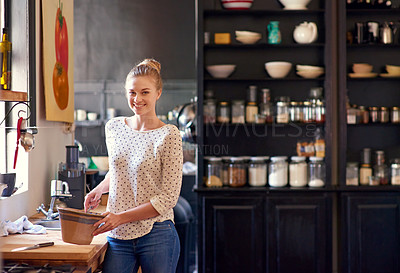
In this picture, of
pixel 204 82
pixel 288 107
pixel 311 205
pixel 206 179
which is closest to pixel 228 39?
pixel 204 82

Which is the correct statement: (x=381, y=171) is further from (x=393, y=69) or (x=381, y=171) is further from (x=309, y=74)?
(x=309, y=74)

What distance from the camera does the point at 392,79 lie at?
168 inches

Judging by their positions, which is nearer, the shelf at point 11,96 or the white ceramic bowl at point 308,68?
the shelf at point 11,96

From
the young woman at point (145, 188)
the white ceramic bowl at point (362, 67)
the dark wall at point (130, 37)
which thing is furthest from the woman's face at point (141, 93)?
the dark wall at point (130, 37)

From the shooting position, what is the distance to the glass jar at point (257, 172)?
412 centimetres

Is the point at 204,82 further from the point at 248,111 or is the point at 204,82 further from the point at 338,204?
the point at 338,204

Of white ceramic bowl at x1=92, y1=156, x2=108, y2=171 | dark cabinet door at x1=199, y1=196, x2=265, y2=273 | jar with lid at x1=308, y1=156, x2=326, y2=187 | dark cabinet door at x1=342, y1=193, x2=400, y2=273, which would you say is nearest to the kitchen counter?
dark cabinet door at x1=199, y1=196, x2=265, y2=273

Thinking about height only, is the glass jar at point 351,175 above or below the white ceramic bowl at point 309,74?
below

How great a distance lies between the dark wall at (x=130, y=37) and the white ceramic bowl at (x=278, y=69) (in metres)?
1.42

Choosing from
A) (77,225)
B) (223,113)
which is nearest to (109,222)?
(77,225)

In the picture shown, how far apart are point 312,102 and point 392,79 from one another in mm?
705

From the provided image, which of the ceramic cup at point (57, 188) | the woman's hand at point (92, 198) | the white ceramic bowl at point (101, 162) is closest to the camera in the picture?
the woman's hand at point (92, 198)

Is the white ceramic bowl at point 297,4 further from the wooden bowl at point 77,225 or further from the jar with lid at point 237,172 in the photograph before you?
the wooden bowl at point 77,225

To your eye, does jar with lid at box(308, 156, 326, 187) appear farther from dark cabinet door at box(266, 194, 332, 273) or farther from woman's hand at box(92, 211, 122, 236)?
woman's hand at box(92, 211, 122, 236)
